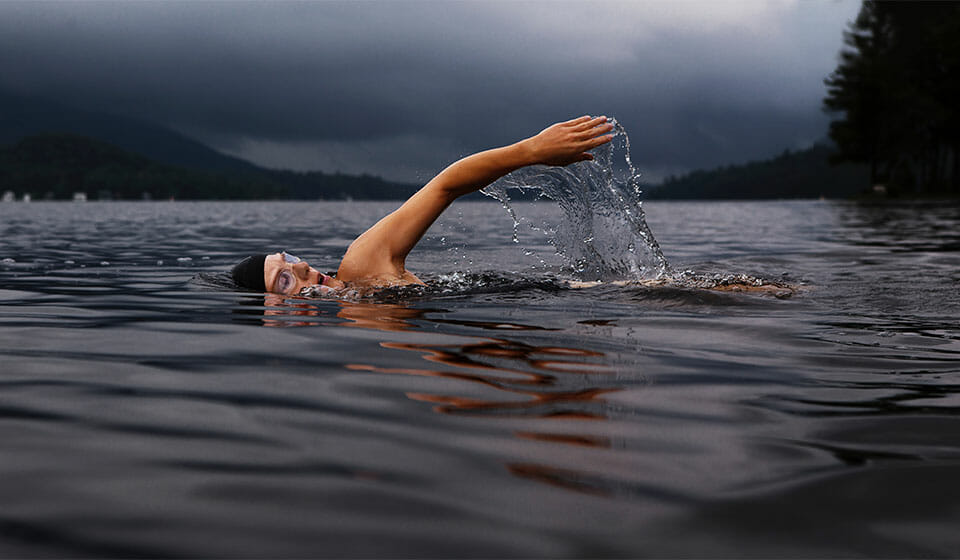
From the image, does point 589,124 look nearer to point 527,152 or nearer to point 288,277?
point 527,152

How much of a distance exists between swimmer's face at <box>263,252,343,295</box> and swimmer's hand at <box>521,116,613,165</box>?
2.41 meters

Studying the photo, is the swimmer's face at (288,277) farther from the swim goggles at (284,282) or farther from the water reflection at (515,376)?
the water reflection at (515,376)

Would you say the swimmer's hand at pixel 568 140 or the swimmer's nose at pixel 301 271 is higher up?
the swimmer's hand at pixel 568 140

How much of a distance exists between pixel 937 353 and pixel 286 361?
143 inches

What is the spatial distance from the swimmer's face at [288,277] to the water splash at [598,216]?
180 centimetres

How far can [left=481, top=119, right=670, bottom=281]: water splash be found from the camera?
7730 mm

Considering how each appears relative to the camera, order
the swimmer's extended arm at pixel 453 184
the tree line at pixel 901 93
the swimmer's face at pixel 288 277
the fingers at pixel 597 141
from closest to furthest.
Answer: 1. the fingers at pixel 597 141
2. the swimmer's extended arm at pixel 453 184
3. the swimmer's face at pixel 288 277
4. the tree line at pixel 901 93

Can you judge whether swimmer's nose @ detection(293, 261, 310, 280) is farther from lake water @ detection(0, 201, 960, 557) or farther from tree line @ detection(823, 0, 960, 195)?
tree line @ detection(823, 0, 960, 195)

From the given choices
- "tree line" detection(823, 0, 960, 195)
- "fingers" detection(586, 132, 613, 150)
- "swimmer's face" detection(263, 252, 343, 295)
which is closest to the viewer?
"fingers" detection(586, 132, 613, 150)

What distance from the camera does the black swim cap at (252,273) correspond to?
7.32m

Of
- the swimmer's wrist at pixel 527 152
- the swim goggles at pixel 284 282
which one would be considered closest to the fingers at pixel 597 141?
the swimmer's wrist at pixel 527 152

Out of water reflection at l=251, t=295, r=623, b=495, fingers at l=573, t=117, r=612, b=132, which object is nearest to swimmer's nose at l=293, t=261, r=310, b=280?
water reflection at l=251, t=295, r=623, b=495

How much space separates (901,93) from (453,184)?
62.9m

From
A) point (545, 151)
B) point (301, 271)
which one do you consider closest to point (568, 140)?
point (545, 151)
